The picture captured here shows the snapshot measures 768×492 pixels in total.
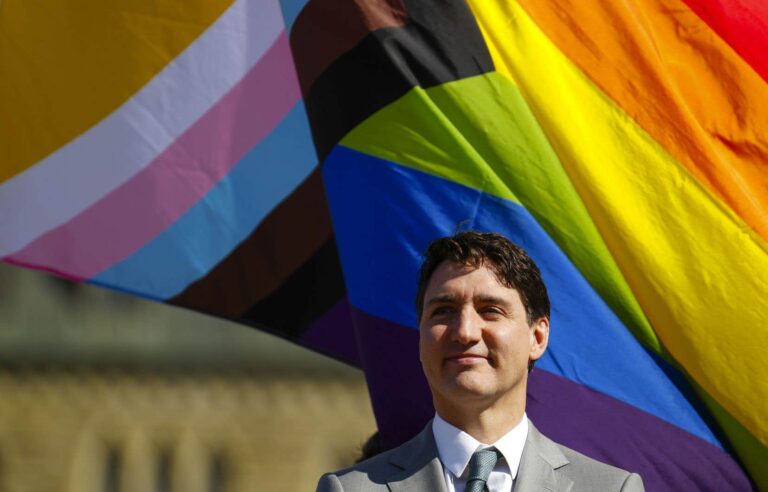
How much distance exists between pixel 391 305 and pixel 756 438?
3.11 feet

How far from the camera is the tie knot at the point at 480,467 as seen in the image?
12.0 feet

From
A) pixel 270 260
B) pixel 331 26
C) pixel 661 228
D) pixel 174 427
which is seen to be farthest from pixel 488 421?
pixel 174 427

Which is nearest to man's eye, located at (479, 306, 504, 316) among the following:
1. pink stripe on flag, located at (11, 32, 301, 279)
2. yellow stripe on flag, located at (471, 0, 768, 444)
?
yellow stripe on flag, located at (471, 0, 768, 444)

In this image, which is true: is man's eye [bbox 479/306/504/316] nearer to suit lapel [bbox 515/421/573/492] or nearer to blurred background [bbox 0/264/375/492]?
suit lapel [bbox 515/421/573/492]

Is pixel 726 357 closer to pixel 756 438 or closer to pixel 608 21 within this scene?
pixel 756 438

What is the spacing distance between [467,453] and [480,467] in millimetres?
64

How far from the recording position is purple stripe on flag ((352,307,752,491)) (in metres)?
4.65

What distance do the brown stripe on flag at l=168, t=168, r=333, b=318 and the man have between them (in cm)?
189

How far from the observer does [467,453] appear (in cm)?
375

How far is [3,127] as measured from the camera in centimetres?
580

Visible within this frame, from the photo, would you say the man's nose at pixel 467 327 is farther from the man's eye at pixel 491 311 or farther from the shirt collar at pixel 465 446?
the shirt collar at pixel 465 446

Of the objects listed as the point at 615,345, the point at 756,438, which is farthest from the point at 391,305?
the point at 756,438

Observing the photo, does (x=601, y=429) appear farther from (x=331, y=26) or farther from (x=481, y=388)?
(x=331, y=26)

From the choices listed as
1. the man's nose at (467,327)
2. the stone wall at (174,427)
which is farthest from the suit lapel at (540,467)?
the stone wall at (174,427)
